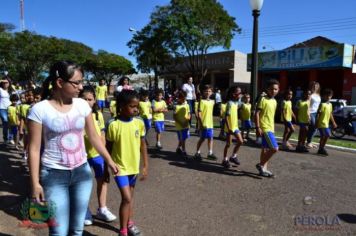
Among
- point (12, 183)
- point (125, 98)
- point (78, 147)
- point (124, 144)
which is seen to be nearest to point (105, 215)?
point (124, 144)

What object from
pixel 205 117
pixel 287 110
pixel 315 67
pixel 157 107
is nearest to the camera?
pixel 205 117

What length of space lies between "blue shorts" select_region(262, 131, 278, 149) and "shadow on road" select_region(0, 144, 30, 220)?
404 cm

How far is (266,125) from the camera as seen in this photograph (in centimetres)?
600

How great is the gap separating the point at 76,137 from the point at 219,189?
10.4 ft

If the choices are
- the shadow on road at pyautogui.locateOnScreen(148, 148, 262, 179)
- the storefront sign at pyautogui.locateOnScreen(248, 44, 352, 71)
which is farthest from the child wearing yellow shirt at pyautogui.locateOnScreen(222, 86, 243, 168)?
the storefront sign at pyautogui.locateOnScreen(248, 44, 352, 71)

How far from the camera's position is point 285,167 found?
6.60 meters

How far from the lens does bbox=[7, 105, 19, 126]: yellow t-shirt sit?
27.3 feet

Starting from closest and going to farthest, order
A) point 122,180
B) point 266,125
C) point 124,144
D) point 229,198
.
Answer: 1. point 122,180
2. point 124,144
3. point 229,198
4. point 266,125

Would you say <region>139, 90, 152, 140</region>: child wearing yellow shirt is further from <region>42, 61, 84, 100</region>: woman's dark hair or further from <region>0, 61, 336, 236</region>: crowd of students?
<region>42, 61, 84, 100</region>: woman's dark hair

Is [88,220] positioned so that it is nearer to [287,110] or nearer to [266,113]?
[266,113]

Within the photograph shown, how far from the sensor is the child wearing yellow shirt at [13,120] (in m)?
8.35

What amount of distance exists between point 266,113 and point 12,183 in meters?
A: 4.61

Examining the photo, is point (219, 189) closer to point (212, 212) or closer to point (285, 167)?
point (212, 212)

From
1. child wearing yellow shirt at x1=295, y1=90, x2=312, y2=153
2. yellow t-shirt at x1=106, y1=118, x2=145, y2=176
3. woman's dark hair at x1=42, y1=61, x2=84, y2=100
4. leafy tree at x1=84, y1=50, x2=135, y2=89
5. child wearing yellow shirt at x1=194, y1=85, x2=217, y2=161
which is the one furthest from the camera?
leafy tree at x1=84, y1=50, x2=135, y2=89
